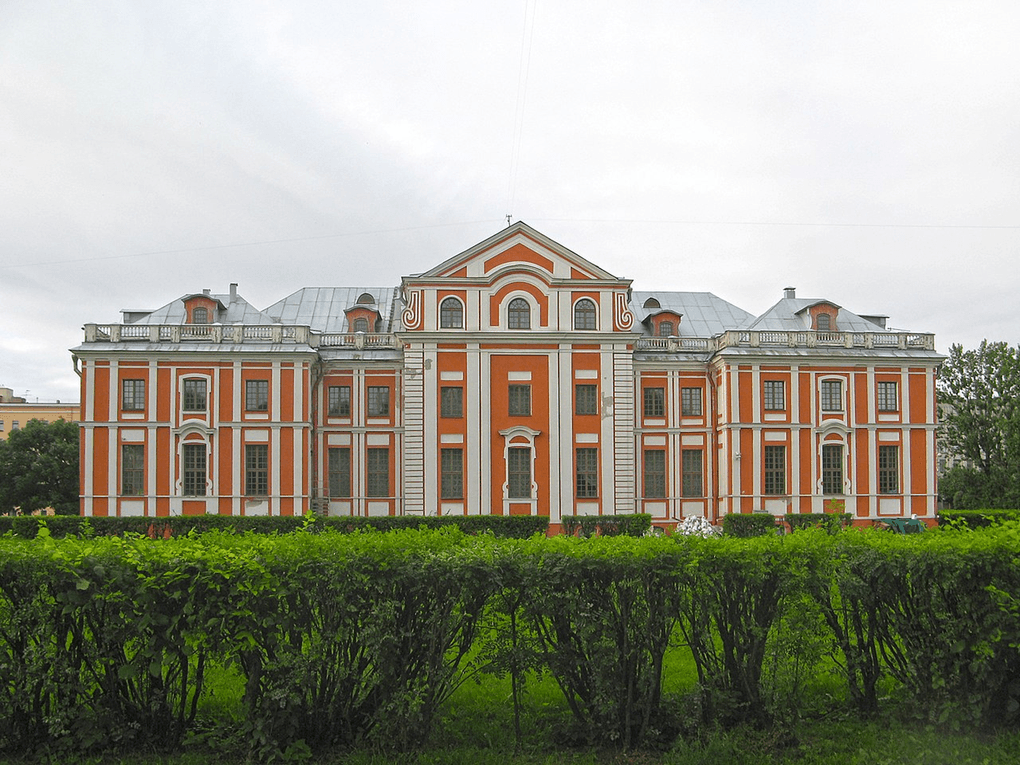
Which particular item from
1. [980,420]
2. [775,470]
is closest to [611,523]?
[775,470]

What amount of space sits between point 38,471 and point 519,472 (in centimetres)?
3002

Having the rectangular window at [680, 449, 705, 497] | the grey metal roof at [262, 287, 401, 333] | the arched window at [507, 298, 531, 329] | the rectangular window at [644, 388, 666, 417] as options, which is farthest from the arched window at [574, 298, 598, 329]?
the grey metal roof at [262, 287, 401, 333]

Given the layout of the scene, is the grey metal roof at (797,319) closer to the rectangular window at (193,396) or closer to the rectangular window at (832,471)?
the rectangular window at (832,471)

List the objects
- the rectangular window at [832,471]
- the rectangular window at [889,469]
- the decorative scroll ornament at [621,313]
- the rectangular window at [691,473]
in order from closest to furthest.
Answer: the decorative scroll ornament at [621,313] < the rectangular window at [832,471] < the rectangular window at [889,469] < the rectangular window at [691,473]

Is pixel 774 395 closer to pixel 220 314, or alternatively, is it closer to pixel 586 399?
pixel 586 399

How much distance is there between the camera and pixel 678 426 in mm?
40438

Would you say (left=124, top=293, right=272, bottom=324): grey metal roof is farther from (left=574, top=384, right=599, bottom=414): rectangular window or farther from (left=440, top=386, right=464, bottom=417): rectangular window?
(left=574, top=384, right=599, bottom=414): rectangular window

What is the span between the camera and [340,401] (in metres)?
39.8

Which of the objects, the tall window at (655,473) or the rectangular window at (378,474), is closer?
the rectangular window at (378,474)

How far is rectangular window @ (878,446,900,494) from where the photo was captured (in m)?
39.0

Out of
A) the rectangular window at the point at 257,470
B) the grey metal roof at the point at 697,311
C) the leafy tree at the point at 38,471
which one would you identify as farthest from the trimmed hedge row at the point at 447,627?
the leafy tree at the point at 38,471

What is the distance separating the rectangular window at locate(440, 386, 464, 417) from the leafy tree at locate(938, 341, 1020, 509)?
107 feet

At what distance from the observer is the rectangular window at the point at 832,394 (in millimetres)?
39125

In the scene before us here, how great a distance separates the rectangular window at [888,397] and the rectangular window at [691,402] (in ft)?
28.1
